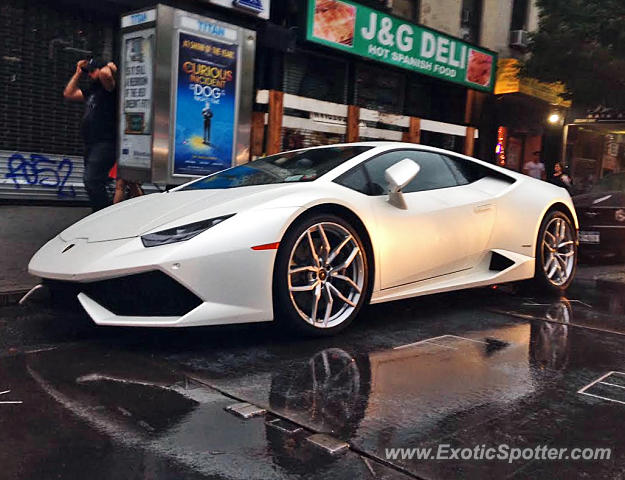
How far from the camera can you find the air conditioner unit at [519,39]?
1606cm

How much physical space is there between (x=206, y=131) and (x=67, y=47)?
2.81 m

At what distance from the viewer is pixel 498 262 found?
200 inches

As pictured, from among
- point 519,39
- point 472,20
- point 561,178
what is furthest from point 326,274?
point 519,39

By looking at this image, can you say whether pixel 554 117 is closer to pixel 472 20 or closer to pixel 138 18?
pixel 472 20

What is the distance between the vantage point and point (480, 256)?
495 cm

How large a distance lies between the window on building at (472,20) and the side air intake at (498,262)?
11.7m

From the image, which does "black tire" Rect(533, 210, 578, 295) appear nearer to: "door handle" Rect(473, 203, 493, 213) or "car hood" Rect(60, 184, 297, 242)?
"door handle" Rect(473, 203, 493, 213)

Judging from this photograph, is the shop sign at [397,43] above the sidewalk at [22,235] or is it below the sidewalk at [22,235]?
above

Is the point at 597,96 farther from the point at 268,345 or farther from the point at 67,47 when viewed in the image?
the point at 268,345

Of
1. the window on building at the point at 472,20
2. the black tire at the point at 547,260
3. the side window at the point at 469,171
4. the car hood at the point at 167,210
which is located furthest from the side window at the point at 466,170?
the window on building at the point at 472,20

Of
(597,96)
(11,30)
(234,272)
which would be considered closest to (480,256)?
(234,272)

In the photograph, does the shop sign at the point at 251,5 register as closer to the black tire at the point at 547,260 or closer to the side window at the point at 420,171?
the side window at the point at 420,171

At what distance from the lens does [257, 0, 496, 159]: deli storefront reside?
1054cm

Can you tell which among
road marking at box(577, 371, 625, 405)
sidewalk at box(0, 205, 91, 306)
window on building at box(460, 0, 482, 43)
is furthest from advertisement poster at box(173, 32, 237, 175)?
window on building at box(460, 0, 482, 43)
